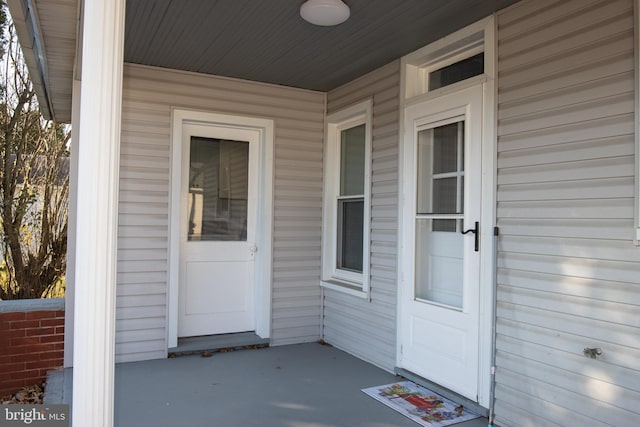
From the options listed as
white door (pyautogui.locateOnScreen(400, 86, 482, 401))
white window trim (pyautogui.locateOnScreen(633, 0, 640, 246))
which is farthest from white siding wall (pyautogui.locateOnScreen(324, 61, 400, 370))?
white window trim (pyautogui.locateOnScreen(633, 0, 640, 246))

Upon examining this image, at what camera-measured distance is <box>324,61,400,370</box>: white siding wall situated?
389 cm

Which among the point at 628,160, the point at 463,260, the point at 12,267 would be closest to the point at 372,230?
the point at 463,260

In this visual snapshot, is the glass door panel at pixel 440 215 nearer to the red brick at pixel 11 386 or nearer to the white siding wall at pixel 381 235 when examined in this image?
the white siding wall at pixel 381 235

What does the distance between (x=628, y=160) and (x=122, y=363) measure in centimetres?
392

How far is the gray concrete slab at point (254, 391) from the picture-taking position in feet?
9.57

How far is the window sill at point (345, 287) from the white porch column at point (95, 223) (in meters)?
2.97

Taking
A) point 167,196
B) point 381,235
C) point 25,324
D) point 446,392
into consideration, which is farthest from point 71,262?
point 446,392

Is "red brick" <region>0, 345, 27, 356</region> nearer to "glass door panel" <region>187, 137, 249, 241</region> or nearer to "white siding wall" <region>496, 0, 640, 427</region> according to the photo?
"glass door panel" <region>187, 137, 249, 241</region>

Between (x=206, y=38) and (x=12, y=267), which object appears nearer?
(x=206, y=38)

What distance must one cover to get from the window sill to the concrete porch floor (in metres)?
0.59

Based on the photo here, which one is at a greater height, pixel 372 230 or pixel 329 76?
pixel 329 76

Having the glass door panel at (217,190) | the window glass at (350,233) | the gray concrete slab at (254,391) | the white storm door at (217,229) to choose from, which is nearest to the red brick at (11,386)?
the gray concrete slab at (254,391)

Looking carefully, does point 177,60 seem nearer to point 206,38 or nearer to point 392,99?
point 206,38

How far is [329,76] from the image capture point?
441 cm
